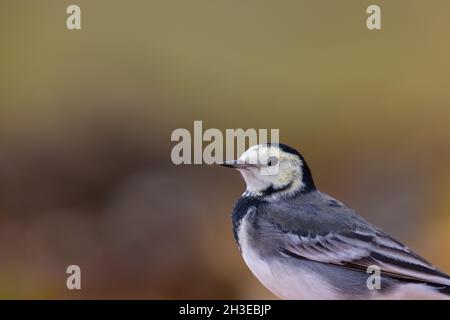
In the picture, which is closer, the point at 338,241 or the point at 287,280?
the point at 287,280

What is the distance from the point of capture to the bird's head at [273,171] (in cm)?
256

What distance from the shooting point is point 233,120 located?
396cm

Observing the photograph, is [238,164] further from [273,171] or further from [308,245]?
[308,245]

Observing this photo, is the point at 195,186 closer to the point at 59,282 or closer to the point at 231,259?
the point at 231,259

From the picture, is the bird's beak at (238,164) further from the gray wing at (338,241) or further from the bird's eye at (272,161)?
the gray wing at (338,241)

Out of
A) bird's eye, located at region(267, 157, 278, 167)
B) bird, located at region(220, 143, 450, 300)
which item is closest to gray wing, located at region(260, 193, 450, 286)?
bird, located at region(220, 143, 450, 300)

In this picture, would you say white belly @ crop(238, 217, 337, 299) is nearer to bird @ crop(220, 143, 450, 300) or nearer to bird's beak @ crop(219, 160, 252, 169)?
bird @ crop(220, 143, 450, 300)

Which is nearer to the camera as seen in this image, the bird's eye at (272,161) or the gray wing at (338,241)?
the gray wing at (338,241)

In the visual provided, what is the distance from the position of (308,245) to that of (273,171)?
27 cm

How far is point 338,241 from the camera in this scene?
2615 millimetres

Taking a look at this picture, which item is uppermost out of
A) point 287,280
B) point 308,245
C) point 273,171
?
point 273,171

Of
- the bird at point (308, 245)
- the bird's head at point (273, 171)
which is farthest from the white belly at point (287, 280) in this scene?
the bird's head at point (273, 171)

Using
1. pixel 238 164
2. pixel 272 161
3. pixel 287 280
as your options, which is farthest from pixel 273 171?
pixel 287 280
